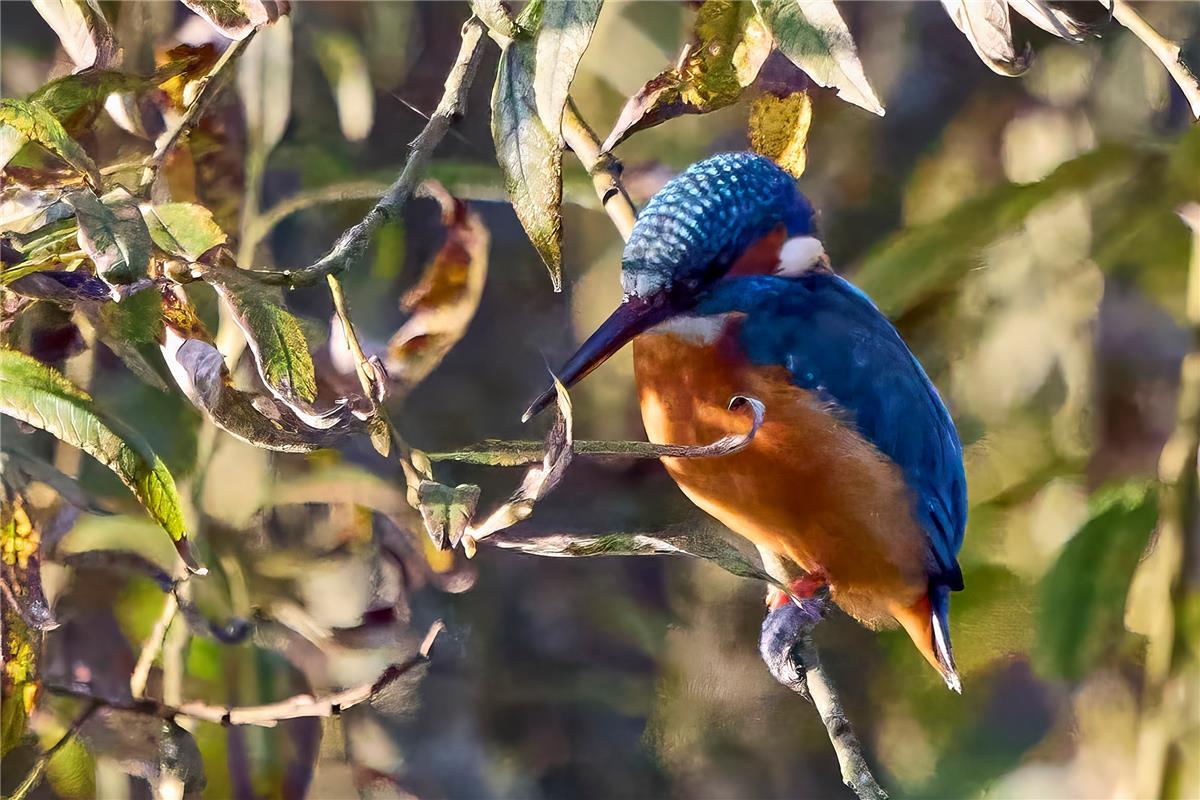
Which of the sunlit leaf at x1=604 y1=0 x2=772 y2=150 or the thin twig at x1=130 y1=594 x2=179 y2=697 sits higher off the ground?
the sunlit leaf at x1=604 y1=0 x2=772 y2=150

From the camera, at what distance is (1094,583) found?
400 millimetres

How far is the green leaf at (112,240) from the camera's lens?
1.08 ft

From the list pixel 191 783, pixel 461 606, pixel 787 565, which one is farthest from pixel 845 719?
pixel 191 783

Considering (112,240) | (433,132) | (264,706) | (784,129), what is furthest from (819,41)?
(264,706)

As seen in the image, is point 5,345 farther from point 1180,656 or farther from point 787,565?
point 1180,656

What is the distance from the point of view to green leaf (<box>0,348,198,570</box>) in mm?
390

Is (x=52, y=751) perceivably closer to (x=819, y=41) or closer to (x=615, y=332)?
(x=615, y=332)

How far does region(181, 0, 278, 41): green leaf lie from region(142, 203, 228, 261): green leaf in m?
0.07

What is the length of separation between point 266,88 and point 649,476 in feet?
0.77

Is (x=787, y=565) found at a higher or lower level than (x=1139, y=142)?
lower

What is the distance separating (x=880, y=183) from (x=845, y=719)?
8.6 inches

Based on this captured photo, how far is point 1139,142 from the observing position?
39 cm

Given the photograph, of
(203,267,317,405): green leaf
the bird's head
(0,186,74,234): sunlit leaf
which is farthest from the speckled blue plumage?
(0,186,74,234): sunlit leaf

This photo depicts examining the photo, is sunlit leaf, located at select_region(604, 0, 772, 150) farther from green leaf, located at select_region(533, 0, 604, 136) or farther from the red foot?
the red foot
